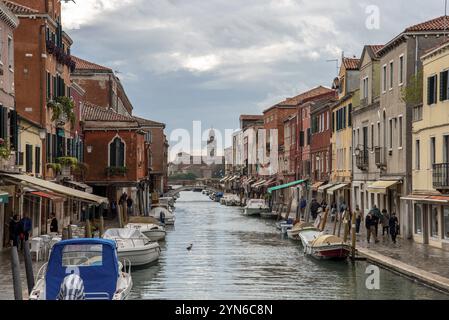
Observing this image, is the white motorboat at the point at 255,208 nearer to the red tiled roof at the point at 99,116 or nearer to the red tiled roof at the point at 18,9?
the red tiled roof at the point at 99,116

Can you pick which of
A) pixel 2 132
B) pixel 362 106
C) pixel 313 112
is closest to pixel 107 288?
pixel 2 132

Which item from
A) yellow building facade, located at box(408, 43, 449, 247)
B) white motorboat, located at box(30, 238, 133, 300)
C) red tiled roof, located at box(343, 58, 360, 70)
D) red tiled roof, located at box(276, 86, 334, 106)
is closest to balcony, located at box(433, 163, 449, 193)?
yellow building facade, located at box(408, 43, 449, 247)

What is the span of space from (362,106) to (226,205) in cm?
5387

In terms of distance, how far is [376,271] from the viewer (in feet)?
80.4

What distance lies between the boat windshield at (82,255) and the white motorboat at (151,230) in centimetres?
1989

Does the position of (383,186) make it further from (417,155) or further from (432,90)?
(432,90)

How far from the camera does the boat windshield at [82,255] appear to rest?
1736 cm

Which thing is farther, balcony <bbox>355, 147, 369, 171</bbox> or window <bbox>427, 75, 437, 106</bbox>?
balcony <bbox>355, 147, 369, 171</bbox>

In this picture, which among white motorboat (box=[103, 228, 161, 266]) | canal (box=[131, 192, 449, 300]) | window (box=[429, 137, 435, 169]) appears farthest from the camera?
window (box=[429, 137, 435, 169])

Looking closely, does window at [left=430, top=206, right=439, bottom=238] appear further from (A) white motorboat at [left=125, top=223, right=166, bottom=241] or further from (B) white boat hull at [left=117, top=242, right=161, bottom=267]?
(A) white motorboat at [left=125, top=223, right=166, bottom=241]

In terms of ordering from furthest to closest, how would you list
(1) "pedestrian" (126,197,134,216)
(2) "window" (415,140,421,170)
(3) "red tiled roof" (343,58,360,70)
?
(1) "pedestrian" (126,197,134,216)
(3) "red tiled roof" (343,58,360,70)
(2) "window" (415,140,421,170)

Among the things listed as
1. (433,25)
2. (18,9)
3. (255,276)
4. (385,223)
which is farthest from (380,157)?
(18,9)

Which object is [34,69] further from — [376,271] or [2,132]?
[376,271]

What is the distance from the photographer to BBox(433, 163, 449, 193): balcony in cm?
2716
